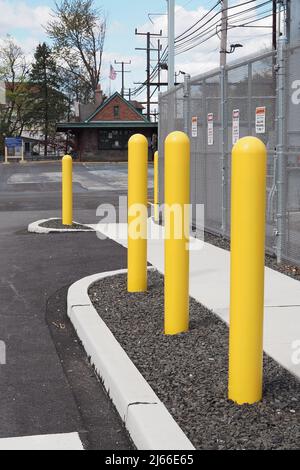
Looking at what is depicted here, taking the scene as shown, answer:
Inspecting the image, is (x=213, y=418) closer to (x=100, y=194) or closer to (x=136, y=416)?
(x=136, y=416)

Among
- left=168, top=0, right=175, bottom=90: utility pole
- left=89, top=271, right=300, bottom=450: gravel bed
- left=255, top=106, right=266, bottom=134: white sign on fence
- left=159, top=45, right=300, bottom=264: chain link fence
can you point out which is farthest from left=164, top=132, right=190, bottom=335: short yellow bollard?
left=168, top=0, right=175, bottom=90: utility pole

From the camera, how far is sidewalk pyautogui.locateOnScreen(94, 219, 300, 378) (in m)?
4.94

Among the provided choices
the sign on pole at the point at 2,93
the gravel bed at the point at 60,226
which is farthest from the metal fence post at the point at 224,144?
the sign on pole at the point at 2,93

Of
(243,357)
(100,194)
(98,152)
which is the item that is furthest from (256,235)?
(98,152)

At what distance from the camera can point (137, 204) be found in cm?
642

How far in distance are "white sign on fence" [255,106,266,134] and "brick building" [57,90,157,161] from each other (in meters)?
47.7

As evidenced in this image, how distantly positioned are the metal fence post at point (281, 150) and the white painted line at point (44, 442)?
5036 mm

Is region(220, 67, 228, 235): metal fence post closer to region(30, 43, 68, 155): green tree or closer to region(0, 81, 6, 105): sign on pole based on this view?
region(0, 81, 6, 105): sign on pole

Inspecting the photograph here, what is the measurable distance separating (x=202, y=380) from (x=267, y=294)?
2548mm

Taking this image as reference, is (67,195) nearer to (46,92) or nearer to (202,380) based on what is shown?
(202,380)

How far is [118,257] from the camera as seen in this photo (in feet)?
30.3

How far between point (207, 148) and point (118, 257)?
109 inches

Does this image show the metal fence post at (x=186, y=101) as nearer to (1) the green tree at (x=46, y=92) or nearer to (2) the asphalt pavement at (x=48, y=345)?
(2) the asphalt pavement at (x=48, y=345)

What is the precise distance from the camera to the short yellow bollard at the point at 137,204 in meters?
6.35
